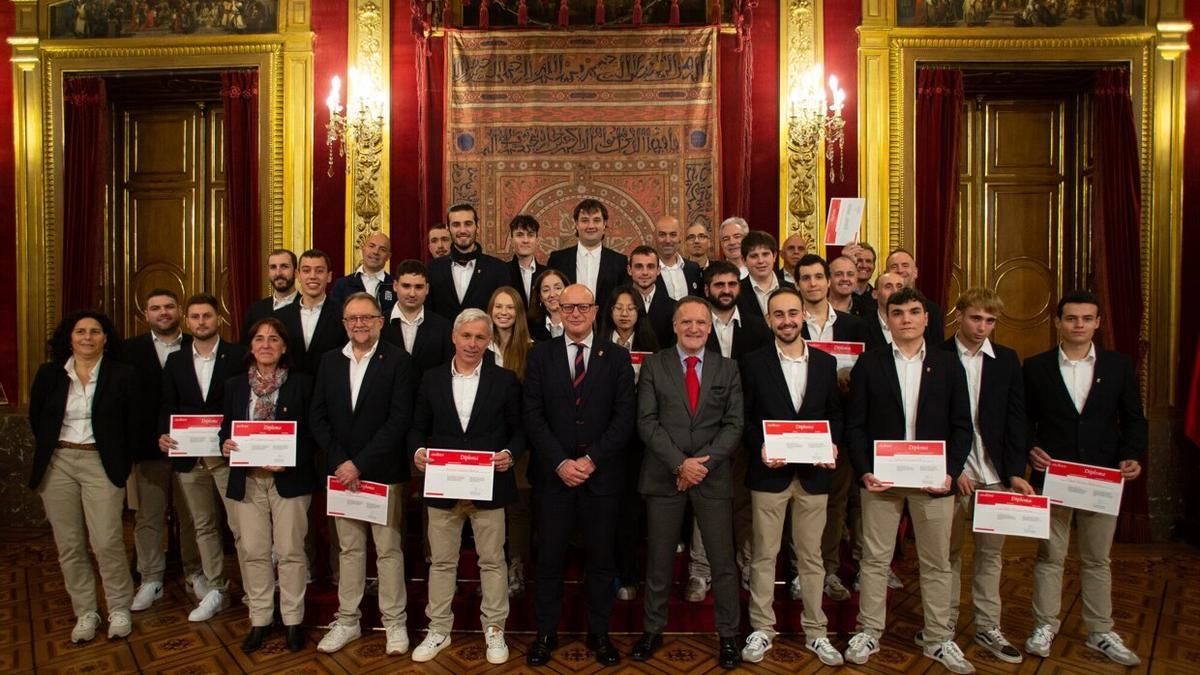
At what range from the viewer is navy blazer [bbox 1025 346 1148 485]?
3.75 metres

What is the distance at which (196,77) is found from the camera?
691 centimetres

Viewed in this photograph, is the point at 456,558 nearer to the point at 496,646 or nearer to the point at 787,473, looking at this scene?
the point at 496,646

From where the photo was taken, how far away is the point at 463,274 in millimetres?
4805

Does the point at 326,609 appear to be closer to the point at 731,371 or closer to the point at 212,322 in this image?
the point at 212,322

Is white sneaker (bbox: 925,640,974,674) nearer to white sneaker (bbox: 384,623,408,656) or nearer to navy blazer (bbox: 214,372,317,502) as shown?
white sneaker (bbox: 384,623,408,656)

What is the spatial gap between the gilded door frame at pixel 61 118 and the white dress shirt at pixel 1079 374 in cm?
550

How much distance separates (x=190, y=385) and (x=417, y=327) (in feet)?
4.02

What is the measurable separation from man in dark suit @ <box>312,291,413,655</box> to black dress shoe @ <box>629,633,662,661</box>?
1114mm

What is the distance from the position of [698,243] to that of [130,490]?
3709 millimetres

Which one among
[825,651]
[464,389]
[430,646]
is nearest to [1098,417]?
[825,651]

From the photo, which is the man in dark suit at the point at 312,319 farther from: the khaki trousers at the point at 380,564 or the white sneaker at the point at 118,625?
the white sneaker at the point at 118,625

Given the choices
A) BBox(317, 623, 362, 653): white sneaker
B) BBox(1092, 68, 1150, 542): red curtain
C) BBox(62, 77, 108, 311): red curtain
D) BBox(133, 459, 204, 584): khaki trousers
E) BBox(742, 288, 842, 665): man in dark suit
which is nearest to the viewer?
BBox(742, 288, 842, 665): man in dark suit

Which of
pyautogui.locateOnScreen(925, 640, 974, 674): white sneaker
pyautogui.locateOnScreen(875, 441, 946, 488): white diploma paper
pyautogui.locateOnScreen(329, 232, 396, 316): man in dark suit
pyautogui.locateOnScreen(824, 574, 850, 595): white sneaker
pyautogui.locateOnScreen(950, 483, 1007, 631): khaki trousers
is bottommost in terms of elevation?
pyautogui.locateOnScreen(925, 640, 974, 674): white sneaker

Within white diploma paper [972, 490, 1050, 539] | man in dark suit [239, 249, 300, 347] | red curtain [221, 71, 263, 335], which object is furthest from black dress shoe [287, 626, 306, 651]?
red curtain [221, 71, 263, 335]
